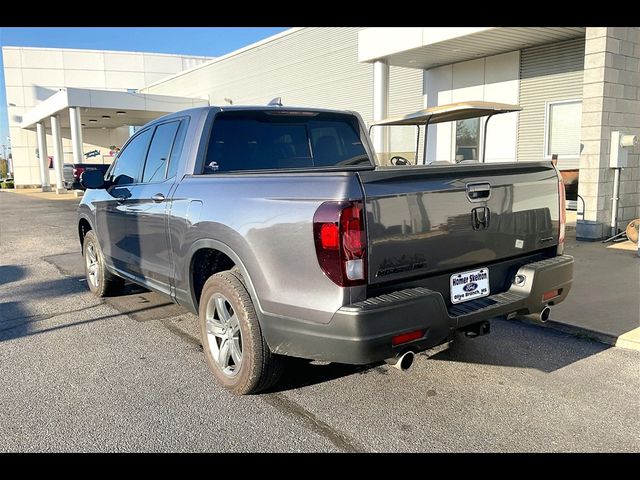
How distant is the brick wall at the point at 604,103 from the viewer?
9.05 meters

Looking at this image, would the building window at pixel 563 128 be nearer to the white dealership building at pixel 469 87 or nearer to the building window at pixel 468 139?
the white dealership building at pixel 469 87

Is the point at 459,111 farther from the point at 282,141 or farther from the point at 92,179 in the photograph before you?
the point at 92,179

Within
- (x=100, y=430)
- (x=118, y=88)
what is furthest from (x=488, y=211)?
(x=118, y=88)

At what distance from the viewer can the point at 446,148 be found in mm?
15820

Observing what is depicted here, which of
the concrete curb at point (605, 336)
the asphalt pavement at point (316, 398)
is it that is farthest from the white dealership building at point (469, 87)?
the asphalt pavement at point (316, 398)

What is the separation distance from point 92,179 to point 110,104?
2542 cm

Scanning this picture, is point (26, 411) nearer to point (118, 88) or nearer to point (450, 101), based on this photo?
point (450, 101)

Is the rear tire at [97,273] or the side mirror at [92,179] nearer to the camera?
the side mirror at [92,179]

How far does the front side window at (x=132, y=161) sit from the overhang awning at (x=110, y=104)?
19975 mm

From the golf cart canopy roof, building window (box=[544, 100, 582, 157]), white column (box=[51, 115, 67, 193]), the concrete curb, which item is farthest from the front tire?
white column (box=[51, 115, 67, 193])

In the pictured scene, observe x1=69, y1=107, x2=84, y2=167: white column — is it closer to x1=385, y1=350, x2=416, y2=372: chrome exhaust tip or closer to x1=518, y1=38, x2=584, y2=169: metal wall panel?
x1=518, y1=38, x2=584, y2=169: metal wall panel

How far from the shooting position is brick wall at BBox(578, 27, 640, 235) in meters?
9.05

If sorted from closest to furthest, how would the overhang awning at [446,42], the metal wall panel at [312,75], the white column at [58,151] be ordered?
the overhang awning at [446,42]
the metal wall panel at [312,75]
the white column at [58,151]

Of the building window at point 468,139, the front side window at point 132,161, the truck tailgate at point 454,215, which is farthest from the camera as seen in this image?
the building window at point 468,139
